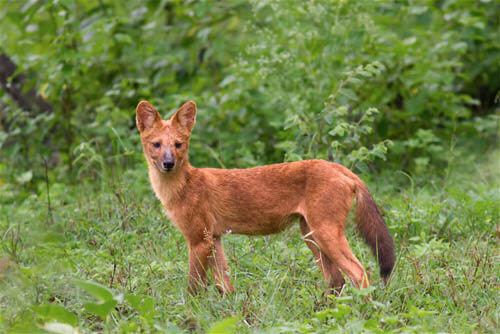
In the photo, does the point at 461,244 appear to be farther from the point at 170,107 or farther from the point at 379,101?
the point at 170,107

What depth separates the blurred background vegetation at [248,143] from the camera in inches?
171

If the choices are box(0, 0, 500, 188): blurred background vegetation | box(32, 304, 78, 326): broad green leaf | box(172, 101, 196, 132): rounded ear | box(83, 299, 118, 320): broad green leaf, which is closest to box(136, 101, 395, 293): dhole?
box(172, 101, 196, 132): rounded ear

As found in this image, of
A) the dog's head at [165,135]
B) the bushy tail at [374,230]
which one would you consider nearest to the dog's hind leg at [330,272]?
the bushy tail at [374,230]

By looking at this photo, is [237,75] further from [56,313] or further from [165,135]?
[56,313]

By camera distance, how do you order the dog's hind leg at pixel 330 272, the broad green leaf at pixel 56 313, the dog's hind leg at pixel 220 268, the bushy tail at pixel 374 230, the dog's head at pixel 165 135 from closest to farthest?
the broad green leaf at pixel 56 313
the bushy tail at pixel 374 230
the dog's hind leg at pixel 220 268
the dog's hind leg at pixel 330 272
the dog's head at pixel 165 135

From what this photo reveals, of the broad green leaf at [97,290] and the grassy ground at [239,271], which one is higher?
the broad green leaf at [97,290]

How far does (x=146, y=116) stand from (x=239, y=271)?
151cm

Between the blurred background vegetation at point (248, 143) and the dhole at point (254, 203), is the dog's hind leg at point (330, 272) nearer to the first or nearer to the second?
the dhole at point (254, 203)

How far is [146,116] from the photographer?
5.20 metres

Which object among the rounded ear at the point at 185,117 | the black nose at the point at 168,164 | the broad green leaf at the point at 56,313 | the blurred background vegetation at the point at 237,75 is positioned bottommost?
the blurred background vegetation at the point at 237,75

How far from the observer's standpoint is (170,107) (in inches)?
321

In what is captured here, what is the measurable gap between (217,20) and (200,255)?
484cm

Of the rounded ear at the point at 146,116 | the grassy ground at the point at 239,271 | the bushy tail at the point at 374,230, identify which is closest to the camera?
the grassy ground at the point at 239,271

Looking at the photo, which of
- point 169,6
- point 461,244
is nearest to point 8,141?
point 169,6
